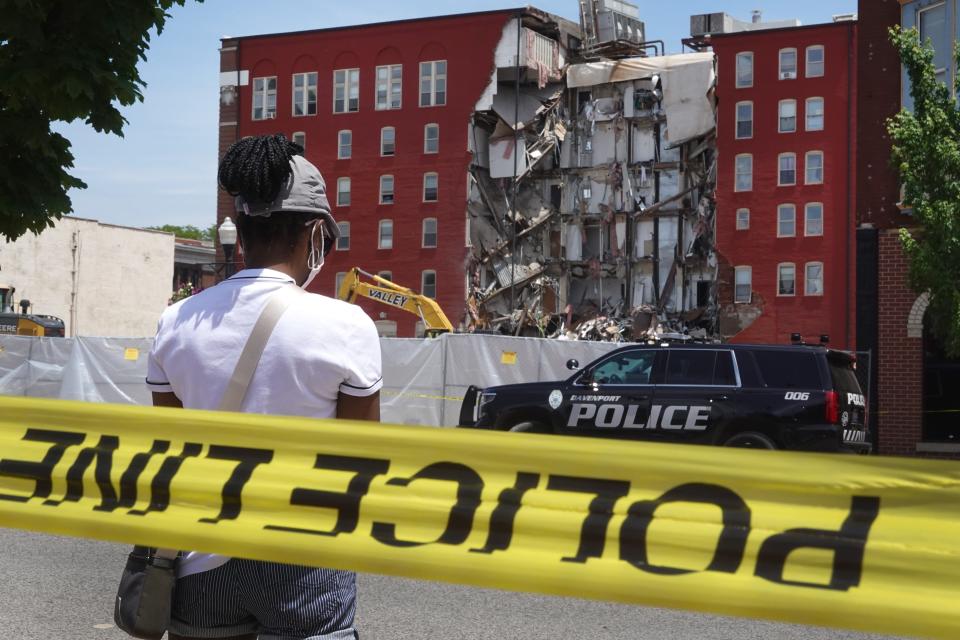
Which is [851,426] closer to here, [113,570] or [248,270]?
[113,570]

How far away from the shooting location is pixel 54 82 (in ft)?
48.5

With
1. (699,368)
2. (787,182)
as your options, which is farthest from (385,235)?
(699,368)

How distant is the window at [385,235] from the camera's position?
68312 mm

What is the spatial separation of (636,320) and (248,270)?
210ft

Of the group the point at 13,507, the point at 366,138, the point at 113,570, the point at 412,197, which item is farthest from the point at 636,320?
the point at 13,507

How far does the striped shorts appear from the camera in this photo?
280 centimetres

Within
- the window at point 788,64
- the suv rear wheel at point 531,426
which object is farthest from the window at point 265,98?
the suv rear wheel at point 531,426

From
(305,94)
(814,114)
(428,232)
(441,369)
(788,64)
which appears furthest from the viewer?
(305,94)

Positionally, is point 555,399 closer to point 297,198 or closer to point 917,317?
point 917,317

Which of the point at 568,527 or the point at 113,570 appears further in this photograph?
the point at 113,570

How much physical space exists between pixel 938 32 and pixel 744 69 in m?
36.6

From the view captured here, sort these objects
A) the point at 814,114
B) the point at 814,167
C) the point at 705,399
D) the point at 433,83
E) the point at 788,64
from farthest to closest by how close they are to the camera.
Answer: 1. the point at 433,83
2. the point at 788,64
3. the point at 814,114
4. the point at 814,167
5. the point at 705,399

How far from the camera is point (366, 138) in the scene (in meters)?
69.1

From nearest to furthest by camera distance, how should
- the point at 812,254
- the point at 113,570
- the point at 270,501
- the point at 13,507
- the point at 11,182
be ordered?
the point at 270,501 < the point at 13,507 < the point at 113,570 < the point at 11,182 < the point at 812,254
